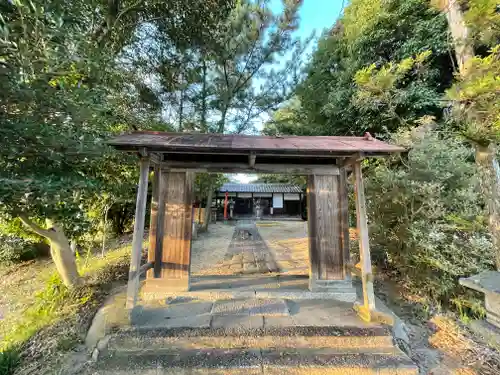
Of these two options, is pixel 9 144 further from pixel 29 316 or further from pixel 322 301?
pixel 322 301

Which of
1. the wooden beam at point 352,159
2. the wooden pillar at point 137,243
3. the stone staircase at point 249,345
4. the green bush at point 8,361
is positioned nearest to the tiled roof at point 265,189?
the wooden beam at point 352,159

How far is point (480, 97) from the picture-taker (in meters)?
2.57

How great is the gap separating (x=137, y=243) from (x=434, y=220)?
4.74 m

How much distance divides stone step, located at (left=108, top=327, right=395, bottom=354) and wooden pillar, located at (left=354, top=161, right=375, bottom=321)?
0.94 feet

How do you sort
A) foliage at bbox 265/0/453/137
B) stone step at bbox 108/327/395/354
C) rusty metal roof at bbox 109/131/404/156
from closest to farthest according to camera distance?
stone step at bbox 108/327/395/354, rusty metal roof at bbox 109/131/404/156, foliage at bbox 265/0/453/137

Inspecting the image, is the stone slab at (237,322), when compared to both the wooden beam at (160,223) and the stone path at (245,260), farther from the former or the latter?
the stone path at (245,260)

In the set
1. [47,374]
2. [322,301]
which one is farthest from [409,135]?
[47,374]

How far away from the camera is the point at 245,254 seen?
6.22 metres

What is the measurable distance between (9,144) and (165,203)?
1996mm

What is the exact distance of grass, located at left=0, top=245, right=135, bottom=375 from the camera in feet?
8.63

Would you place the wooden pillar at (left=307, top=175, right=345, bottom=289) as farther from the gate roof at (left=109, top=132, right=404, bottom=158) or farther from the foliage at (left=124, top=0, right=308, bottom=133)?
the foliage at (left=124, top=0, right=308, bottom=133)

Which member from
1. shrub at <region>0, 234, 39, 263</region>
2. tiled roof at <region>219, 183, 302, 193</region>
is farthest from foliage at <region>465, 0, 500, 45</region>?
tiled roof at <region>219, 183, 302, 193</region>

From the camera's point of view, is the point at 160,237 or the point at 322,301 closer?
the point at 322,301

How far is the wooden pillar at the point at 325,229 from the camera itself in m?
Answer: 3.70
